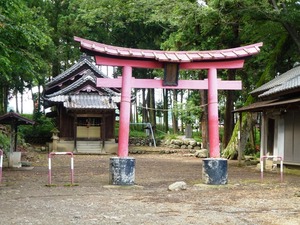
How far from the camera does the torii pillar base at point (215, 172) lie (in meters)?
12.5

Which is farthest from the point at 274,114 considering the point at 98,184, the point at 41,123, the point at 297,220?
the point at 41,123

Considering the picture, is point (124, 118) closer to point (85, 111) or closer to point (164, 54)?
point (164, 54)

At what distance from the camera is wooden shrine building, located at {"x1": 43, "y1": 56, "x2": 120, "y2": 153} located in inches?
1235

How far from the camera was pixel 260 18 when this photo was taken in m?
20.9

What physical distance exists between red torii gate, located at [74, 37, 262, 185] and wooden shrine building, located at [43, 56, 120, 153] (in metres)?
17.7

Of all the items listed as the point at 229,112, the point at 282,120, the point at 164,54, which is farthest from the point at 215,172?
the point at 229,112

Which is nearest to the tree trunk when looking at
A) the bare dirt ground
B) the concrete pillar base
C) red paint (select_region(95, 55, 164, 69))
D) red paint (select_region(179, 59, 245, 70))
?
red paint (select_region(179, 59, 245, 70))

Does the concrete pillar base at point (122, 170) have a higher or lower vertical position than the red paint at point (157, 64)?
lower

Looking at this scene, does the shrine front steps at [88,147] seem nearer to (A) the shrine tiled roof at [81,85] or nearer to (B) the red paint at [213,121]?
(A) the shrine tiled roof at [81,85]

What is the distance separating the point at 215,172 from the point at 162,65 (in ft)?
12.3

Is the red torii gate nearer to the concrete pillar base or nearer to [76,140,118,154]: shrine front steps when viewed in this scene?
the concrete pillar base

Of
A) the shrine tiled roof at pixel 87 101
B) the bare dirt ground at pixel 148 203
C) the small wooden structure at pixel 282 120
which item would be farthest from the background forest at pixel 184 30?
the bare dirt ground at pixel 148 203

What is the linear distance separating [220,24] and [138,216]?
59.9 ft

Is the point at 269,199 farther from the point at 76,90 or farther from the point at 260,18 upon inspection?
the point at 76,90
